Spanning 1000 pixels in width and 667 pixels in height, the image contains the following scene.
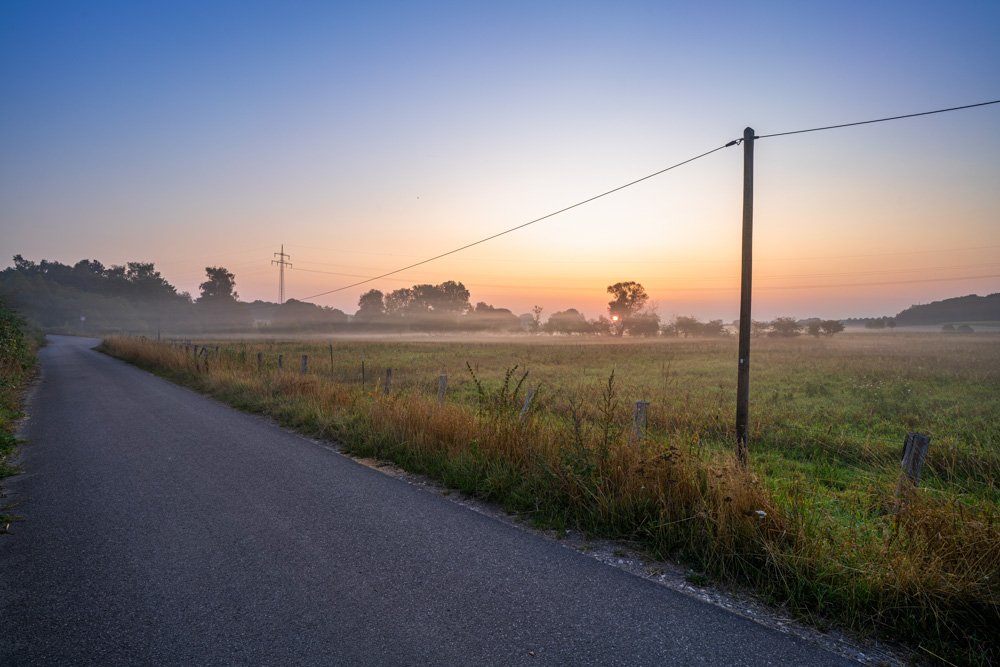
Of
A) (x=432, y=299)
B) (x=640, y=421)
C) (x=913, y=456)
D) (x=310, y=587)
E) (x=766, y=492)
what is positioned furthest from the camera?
(x=432, y=299)

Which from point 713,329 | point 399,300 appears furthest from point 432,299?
point 713,329

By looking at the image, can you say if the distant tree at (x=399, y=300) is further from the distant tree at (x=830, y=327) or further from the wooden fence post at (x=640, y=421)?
the wooden fence post at (x=640, y=421)

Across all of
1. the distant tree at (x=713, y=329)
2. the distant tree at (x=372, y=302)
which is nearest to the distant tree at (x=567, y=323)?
the distant tree at (x=713, y=329)

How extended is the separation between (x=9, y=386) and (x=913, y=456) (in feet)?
61.0

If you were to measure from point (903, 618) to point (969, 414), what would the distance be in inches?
457

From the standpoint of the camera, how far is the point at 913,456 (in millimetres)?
4203

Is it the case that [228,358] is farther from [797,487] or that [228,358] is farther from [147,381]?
[797,487]

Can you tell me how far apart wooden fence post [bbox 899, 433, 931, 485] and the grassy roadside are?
8.58 m

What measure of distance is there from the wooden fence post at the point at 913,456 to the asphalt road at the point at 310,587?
215cm

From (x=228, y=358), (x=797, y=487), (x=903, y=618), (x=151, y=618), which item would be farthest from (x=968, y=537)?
(x=228, y=358)

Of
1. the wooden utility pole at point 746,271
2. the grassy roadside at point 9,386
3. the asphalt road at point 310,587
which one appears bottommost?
the asphalt road at point 310,587

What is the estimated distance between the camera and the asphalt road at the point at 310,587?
9.69ft

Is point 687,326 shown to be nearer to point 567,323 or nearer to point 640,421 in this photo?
point 567,323

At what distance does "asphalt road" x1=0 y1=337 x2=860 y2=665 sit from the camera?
295 cm
